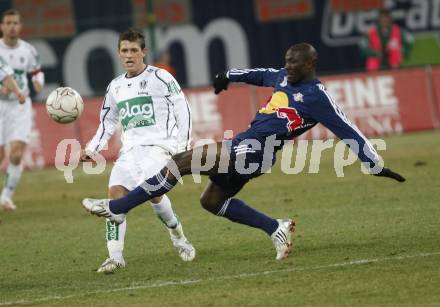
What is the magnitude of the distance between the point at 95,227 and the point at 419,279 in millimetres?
5589

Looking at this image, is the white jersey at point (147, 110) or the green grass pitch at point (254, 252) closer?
the green grass pitch at point (254, 252)

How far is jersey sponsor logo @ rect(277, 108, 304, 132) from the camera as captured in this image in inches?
388

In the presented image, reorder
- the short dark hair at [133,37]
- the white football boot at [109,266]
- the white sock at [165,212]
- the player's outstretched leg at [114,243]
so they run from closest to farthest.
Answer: the white football boot at [109,266] < the player's outstretched leg at [114,243] < the short dark hair at [133,37] < the white sock at [165,212]

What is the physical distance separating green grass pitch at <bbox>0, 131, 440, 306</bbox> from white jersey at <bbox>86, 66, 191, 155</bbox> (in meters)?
1.16

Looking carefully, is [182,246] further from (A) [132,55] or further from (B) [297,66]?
(B) [297,66]

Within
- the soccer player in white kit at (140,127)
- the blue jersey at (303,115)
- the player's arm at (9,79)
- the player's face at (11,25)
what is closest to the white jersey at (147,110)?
the soccer player in white kit at (140,127)

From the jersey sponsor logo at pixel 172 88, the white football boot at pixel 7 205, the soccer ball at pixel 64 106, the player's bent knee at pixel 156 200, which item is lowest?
the white football boot at pixel 7 205

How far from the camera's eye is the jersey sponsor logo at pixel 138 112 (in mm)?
10398

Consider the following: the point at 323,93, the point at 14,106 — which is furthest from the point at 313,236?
the point at 14,106

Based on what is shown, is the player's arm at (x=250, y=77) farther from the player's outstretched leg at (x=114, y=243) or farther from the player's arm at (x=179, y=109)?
the player's outstretched leg at (x=114, y=243)

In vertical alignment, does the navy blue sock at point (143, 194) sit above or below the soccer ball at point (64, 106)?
below

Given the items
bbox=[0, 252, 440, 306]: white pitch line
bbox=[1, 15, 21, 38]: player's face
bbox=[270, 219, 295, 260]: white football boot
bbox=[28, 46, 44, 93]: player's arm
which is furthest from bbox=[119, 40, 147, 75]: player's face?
bbox=[28, 46, 44, 93]: player's arm

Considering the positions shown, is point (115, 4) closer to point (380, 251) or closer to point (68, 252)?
point (68, 252)

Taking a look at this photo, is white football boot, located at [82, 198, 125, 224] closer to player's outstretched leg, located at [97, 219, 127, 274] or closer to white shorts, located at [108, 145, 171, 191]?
player's outstretched leg, located at [97, 219, 127, 274]
